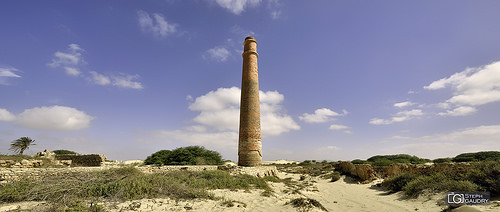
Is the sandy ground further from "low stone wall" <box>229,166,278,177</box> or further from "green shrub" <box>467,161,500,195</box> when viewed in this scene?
"low stone wall" <box>229,166,278,177</box>

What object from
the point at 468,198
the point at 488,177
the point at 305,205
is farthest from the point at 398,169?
the point at 305,205

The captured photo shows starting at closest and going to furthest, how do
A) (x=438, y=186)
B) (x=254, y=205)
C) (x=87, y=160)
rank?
(x=254, y=205) → (x=438, y=186) → (x=87, y=160)

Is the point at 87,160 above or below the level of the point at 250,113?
below

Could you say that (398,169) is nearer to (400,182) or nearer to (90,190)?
(400,182)

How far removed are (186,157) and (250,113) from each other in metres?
9.75

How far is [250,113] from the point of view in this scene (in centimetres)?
1482

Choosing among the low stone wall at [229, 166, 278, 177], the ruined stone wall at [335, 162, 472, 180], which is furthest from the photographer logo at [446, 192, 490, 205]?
the low stone wall at [229, 166, 278, 177]

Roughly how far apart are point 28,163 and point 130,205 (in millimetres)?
17289

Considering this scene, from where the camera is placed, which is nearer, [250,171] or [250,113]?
[250,171]

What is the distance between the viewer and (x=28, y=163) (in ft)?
54.2

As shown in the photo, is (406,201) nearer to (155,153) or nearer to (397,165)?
(397,165)

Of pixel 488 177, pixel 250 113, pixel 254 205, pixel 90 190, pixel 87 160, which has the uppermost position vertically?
pixel 250 113

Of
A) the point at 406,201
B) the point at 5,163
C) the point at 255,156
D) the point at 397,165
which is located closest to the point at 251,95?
the point at 255,156

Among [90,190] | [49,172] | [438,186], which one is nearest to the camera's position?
[90,190]
